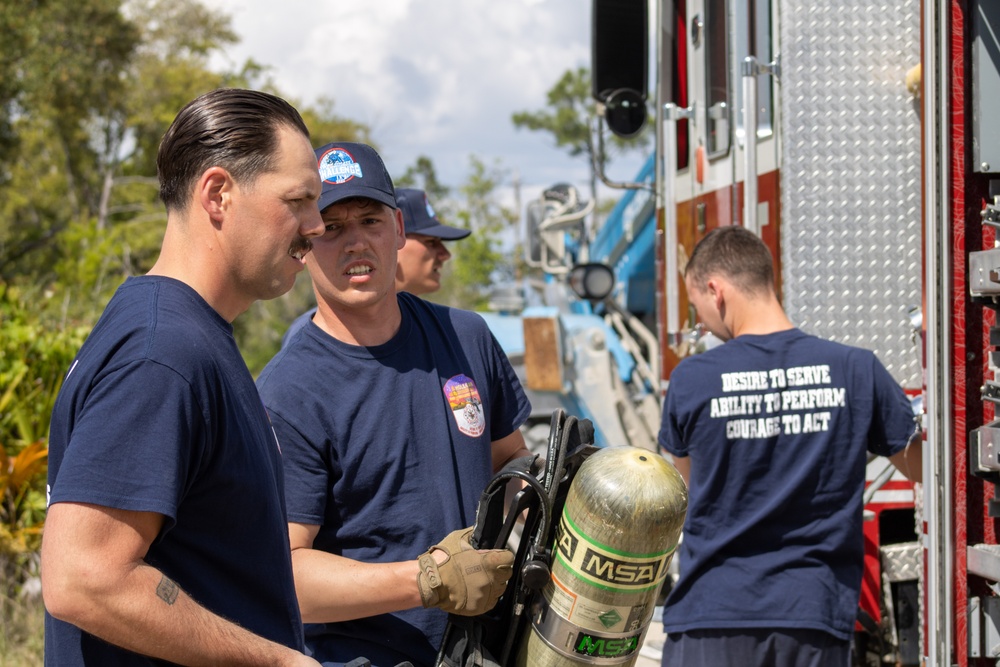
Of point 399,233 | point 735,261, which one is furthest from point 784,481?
point 399,233

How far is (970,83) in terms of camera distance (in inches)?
96.8

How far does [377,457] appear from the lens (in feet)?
7.20

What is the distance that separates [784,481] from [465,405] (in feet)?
3.37

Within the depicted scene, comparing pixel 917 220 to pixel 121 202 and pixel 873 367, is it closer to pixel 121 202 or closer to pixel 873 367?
pixel 873 367

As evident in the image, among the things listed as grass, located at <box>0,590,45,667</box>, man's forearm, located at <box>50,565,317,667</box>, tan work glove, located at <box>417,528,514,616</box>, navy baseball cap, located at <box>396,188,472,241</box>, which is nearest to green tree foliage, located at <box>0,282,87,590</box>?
grass, located at <box>0,590,45,667</box>

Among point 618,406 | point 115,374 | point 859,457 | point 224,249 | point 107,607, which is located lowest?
point 618,406

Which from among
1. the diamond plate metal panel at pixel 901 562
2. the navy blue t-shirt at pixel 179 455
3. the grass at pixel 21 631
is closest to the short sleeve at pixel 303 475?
the navy blue t-shirt at pixel 179 455

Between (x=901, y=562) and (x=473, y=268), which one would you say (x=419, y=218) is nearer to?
(x=901, y=562)

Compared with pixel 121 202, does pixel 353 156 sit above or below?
above

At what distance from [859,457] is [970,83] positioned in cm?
103

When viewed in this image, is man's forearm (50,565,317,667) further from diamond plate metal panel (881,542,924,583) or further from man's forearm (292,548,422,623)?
diamond plate metal panel (881,542,924,583)

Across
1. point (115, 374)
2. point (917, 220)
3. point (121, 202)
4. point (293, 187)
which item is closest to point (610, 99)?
point (917, 220)

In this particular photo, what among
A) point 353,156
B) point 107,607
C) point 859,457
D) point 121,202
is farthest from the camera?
point 121,202

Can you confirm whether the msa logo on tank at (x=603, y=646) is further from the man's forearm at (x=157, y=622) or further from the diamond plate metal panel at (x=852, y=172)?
the diamond plate metal panel at (x=852, y=172)
